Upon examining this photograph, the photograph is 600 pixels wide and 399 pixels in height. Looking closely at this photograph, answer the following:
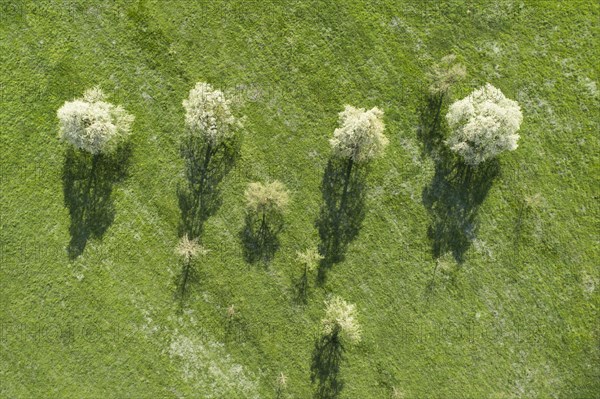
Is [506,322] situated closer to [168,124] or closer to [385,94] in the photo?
[385,94]

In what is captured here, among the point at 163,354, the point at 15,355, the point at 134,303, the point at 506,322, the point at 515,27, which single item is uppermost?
the point at 515,27

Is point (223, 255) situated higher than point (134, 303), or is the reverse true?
point (223, 255)

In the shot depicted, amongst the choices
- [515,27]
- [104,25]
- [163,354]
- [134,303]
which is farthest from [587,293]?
[104,25]

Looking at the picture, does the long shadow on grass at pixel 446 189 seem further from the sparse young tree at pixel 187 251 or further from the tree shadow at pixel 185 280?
the tree shadow at pixel 185 280

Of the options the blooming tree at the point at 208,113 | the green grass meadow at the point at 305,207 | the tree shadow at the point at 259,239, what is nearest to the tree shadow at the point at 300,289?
the green grass meadow at the point at 305,207

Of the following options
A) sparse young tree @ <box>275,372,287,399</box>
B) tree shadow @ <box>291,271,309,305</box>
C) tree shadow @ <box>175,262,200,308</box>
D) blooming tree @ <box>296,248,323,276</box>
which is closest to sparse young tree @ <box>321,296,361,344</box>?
tree shadow @ <box>291,271,309,305</box>

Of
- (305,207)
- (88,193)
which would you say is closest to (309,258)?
(305,207)

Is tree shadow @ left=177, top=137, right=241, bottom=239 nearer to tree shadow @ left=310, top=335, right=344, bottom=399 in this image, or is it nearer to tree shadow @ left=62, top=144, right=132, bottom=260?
tree shadow @ left=62, top=144, right=132, bottom=260

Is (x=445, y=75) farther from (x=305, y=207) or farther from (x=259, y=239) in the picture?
(x=259, y=239)
